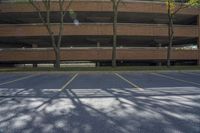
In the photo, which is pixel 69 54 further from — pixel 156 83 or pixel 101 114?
pixel 101 114

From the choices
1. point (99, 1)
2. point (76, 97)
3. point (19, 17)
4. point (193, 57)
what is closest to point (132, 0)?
point (99, 1)

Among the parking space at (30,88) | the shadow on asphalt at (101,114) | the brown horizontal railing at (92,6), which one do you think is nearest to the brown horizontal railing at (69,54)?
the brown horizontal railing at (92,6)

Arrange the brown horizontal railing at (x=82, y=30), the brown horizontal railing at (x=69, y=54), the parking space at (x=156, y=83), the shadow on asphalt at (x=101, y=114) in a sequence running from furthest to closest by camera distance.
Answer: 1. the brown horizontal railing at (x=69, y=54)
2. the brown horizontal railing at (x=82, y=30)
3. the parking space at (x=156, y=83)
4. the shadow on asphalt at (x=101, y=114)

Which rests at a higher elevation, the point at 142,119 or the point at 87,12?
the point at 87,12

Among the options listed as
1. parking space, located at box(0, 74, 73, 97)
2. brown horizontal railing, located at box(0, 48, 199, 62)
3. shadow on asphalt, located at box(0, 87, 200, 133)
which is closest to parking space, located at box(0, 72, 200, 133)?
shadow on asphalt, located at box(0, 87, 200, 133)

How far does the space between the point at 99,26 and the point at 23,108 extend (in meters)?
24.9

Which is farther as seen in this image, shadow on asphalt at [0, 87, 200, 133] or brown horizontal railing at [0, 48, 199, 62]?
brown horizontal railing at [0, 48, 199, 62]

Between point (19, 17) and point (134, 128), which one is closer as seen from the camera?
point (134, 128)

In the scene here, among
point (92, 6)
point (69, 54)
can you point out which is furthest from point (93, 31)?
point (69, 54)

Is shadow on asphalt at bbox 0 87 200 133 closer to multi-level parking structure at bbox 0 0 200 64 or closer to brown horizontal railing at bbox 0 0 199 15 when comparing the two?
multi-level parking structure at bbox 0 0 200 64

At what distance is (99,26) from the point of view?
31891 millimetres

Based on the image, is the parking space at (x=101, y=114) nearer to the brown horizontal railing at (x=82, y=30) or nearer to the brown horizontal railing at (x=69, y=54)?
the brown horizontal railing at (x=69, y=54)

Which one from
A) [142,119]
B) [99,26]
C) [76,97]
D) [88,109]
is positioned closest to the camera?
[142,119]

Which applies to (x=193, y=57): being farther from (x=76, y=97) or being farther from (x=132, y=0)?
(x=76, y=97)
